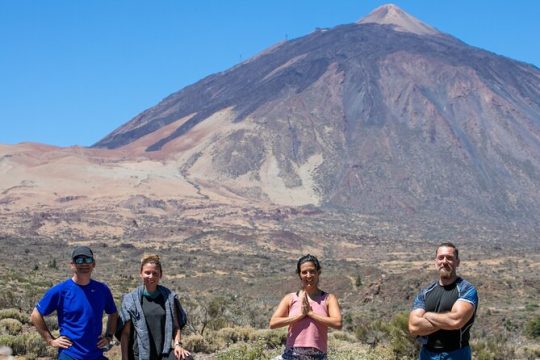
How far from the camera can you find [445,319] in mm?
5473

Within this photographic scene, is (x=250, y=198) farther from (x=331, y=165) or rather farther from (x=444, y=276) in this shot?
(x=444, y=276)

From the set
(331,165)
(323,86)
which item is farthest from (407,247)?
(323,86)

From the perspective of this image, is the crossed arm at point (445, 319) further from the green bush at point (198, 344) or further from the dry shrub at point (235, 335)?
the dry shrub at point (235, 335)

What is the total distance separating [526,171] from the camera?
12350 centimetres

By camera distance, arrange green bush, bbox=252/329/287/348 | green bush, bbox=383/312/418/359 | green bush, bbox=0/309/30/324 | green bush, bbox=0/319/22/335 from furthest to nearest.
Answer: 1. green bush, bbox=0/309/30/324
2. green bush, bbox=252/329/287/348
3. green bush, bbox=0/319/22/335
4. green bush, bbox=383/312/418/359

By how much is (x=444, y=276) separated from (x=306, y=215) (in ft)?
303

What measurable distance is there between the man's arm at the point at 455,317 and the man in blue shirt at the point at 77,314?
2.54m

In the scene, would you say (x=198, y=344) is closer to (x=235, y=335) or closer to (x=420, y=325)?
(x=235, y=335)

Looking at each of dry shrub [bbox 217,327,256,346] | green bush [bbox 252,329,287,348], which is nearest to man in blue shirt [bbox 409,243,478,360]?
green bush [bbox 252,329,287,348]

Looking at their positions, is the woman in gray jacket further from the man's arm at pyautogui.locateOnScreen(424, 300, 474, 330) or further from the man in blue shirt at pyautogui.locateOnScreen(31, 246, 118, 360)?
the man's arm at pyautogui.locateOnScreen(424, 300, 474, 330)

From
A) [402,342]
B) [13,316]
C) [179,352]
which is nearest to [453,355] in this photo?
[179,352]

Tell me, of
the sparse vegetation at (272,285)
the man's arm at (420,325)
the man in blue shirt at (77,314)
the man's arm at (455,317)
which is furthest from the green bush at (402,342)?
the man in blue shirt at (77,314)

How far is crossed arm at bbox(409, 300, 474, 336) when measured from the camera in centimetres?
545

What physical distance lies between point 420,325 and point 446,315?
0.71ft
